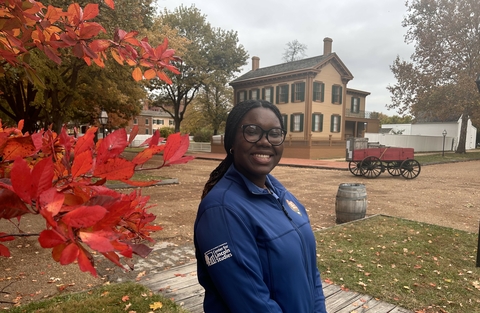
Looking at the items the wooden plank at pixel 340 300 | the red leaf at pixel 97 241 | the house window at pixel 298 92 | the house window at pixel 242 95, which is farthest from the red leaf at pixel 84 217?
the house window at pixel 242 95

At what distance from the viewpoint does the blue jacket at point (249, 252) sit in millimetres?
1463

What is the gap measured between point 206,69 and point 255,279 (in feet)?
117

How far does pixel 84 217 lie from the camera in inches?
29.6

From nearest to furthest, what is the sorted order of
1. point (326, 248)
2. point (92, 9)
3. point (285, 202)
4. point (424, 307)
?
1. point (92, 9)
2. point (285, 202)
3. point (424, 307)
4. point (326, 248)

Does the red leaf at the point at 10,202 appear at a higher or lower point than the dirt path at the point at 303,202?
higher

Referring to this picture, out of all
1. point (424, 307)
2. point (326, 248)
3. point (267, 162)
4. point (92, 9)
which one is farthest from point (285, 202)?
point (326, 248)

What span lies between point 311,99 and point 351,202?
23445 mm

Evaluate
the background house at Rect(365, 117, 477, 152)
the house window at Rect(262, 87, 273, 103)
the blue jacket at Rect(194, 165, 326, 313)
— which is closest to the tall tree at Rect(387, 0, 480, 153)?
the background house at Rect(365, 117, 477, 152)

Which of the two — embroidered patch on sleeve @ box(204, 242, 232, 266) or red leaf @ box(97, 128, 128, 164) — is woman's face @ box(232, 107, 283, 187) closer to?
embroidered patch on sleeve @ box(204, 242, 232, 266)

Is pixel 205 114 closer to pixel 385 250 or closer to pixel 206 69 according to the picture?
pixel 206 69

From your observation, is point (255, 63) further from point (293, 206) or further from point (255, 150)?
point (255, 150)

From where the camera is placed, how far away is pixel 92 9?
1.31 metres

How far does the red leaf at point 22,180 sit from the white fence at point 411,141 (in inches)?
1473

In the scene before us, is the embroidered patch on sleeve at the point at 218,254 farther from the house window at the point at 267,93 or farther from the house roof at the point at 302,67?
the house window at the point at 267,93
